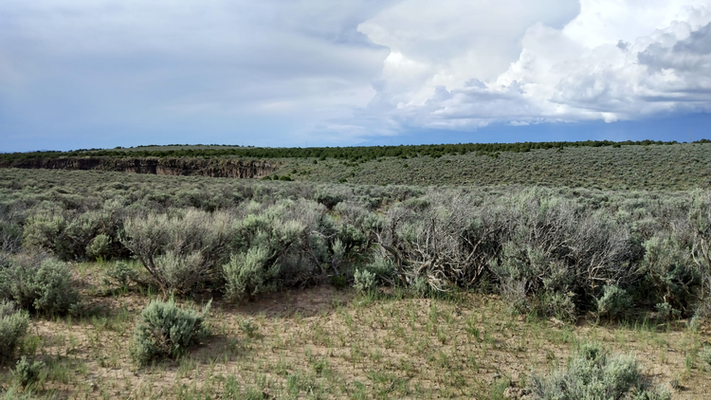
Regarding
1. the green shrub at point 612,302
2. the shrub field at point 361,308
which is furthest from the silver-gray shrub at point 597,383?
the green shrub at point 612,302

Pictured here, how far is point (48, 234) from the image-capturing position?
24.0 feet

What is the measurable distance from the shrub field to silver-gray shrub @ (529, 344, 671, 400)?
2 centimetres

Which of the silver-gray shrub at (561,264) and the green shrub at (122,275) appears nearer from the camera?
the silver-gray shrub at (561,264)

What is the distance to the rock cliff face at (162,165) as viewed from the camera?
191ft

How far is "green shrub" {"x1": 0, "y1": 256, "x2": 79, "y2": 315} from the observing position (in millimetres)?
4961

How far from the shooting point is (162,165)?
6125 centimetres

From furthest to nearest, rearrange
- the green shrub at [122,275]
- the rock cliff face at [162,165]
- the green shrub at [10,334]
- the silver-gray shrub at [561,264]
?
the rock cliff face at [162,165] < the green shrub at [122,275] < the silver-gray shrub at [561,264] < the green shrub at [10,334]

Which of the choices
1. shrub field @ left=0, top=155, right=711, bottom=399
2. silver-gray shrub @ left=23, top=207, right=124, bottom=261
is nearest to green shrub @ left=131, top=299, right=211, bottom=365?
shrub field @ left=0, top=155, right=711, bottom=399

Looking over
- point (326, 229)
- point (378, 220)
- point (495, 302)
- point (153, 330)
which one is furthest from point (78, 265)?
point (495, 302)

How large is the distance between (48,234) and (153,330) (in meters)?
4.83

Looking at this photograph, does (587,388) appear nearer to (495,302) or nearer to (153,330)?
Result: (495,302)

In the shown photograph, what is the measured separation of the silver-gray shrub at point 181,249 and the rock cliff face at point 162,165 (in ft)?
169

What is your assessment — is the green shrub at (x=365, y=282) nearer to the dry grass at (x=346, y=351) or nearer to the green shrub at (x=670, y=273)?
the dry grass at (x=346, y=351)

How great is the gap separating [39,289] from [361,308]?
4.22m
